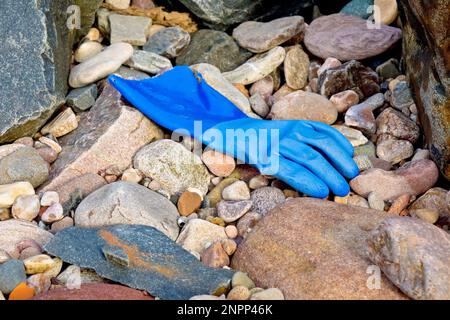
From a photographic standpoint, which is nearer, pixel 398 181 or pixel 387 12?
pixel 398 181

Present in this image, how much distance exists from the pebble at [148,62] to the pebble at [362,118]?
98 centimetres

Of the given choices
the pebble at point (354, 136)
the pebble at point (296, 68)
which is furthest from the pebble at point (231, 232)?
the pebble at point (296, 68)

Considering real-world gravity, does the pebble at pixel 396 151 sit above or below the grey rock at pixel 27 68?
below

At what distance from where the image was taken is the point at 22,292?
2.15m

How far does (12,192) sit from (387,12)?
2119 millimetres

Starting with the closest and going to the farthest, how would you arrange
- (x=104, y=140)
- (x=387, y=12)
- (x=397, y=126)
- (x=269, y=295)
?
1. (x=269, y=295)
2. (x=104, y=140)
3. (x=397, y=126)
4. (x=387, y=12)

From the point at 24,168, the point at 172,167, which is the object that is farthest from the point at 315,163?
the point at 24,168

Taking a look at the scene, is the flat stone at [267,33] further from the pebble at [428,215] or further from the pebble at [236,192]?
the pebble at [428,215]

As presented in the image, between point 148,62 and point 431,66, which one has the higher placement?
point 431,66

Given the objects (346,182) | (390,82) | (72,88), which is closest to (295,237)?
(346,182)

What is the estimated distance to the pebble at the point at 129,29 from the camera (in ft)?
11.7

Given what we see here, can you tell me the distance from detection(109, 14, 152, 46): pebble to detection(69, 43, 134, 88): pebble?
0.21m

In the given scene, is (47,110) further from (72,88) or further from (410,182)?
(410,182)

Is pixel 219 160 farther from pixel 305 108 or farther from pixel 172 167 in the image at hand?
pixel 305 108
